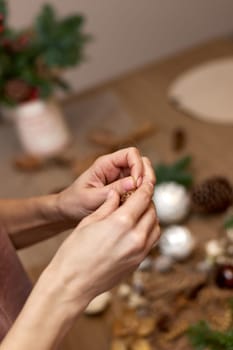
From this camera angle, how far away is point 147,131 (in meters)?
1.38

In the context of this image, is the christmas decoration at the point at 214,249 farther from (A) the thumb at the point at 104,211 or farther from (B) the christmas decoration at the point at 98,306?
(A) the thumb at the point at 104,211

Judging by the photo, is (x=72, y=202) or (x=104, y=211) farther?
(x=72, y=202)

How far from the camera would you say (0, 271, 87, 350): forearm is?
1.61 ft

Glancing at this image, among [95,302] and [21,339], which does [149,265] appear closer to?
[95,302]

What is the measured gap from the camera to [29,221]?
0.76m

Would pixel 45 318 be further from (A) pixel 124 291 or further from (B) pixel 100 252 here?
(A) pixel 124 291

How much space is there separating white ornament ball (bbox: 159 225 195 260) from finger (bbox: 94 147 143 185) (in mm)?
292

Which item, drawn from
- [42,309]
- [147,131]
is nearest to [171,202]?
[147,131]

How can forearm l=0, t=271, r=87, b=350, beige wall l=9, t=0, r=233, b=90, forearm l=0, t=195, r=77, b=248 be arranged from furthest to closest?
beige wall l=9, t=0, r=233, b=90 → forearm l=0, t=195, r=77, b=248 → forearm l=0, t=271, r=87, b=350

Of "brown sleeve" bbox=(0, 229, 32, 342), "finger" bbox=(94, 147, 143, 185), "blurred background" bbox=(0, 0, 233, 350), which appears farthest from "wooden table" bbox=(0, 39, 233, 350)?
"finger" bbox=(94, 147, 143, 185)

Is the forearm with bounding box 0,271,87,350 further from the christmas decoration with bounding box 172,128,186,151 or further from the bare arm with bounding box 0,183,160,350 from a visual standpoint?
the christmas decoration with bounding box 172,128,186,151

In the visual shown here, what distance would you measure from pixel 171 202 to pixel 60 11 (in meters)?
0.98

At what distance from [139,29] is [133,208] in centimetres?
140

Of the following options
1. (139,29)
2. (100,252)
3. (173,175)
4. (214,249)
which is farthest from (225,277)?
(139,29)
